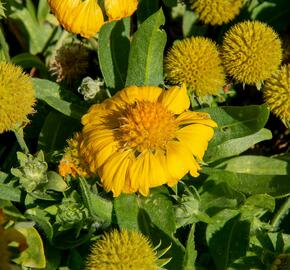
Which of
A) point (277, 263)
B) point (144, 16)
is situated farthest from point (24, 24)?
point (277, 263)

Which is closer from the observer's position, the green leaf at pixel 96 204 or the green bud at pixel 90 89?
the green leaf at pixel 96 204

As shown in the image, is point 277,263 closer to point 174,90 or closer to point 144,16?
point 174,90

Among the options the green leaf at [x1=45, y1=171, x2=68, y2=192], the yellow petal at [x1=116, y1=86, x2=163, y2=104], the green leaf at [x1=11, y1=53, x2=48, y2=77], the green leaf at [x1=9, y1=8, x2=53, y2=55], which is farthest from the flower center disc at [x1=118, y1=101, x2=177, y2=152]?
the green leaf at [x1=9, y1=8, x2=53, y2=55]

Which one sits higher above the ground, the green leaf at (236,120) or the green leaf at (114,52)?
the green leaf at (114,52)

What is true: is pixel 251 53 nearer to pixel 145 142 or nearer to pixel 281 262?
pixel 145 142

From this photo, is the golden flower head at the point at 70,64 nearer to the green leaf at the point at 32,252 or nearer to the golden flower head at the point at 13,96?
the golden flower head at the point at 13,96

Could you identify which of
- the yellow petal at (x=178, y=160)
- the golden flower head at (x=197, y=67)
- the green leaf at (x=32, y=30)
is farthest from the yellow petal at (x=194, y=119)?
the green leaf at (x=32, y=30)

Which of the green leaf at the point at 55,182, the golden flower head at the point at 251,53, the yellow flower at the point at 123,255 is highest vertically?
the golden flower head at the point at 251,53

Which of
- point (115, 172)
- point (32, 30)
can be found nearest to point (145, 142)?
point (115, 172)
